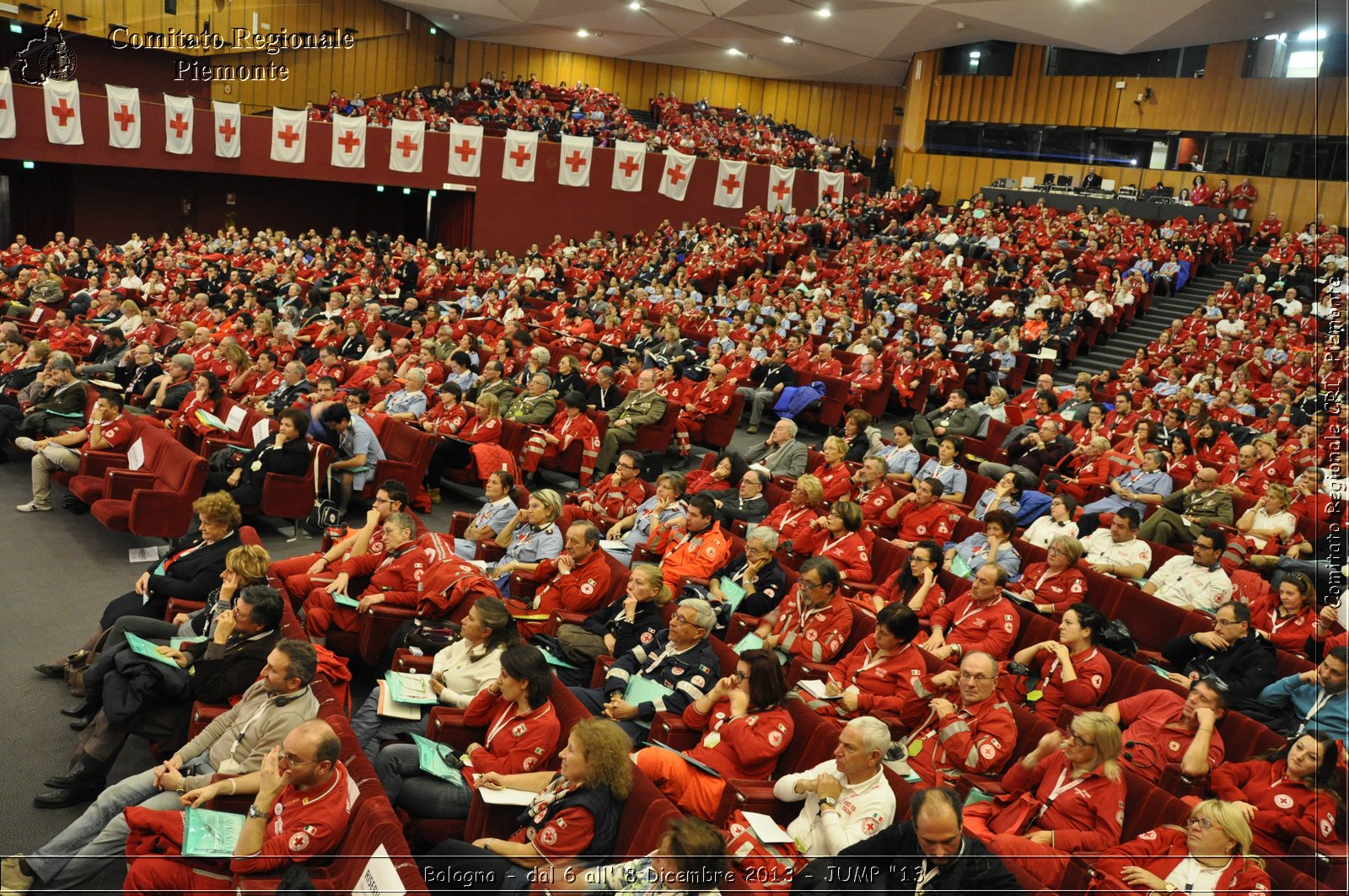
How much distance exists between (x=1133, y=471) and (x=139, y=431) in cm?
701

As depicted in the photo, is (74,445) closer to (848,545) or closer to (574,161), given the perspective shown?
(848,545)

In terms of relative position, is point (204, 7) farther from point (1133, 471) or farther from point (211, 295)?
point (1133, 471)

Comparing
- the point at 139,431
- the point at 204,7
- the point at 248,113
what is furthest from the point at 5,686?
the point at 204,7

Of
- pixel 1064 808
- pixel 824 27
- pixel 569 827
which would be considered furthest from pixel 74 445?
pixel 824 27

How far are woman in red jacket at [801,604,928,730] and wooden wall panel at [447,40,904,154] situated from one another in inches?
976

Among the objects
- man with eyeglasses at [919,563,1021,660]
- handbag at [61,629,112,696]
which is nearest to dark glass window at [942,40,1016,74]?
man with eyeglasses at [919,563,1021,660]

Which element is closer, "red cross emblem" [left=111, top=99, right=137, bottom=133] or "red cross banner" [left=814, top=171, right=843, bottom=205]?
"red cross emblem" [left=111, top=99, right=137, bottom=133]

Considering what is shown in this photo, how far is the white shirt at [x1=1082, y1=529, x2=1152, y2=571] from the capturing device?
19.3ft

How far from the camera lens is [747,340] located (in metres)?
11.2

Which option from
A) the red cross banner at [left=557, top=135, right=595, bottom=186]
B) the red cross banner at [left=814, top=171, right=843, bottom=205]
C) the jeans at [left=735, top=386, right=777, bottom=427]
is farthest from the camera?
the red cross banner at [left=814, top=171, right=843, bottom=205]

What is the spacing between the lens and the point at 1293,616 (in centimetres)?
496

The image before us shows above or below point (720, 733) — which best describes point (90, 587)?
below

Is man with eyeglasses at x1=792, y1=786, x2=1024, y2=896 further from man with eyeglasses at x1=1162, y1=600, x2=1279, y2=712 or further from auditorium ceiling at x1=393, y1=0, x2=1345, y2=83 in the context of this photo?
auditorium ceiling at x1=393, y1=0, x2=1345, y2=83

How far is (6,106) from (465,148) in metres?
7.58
